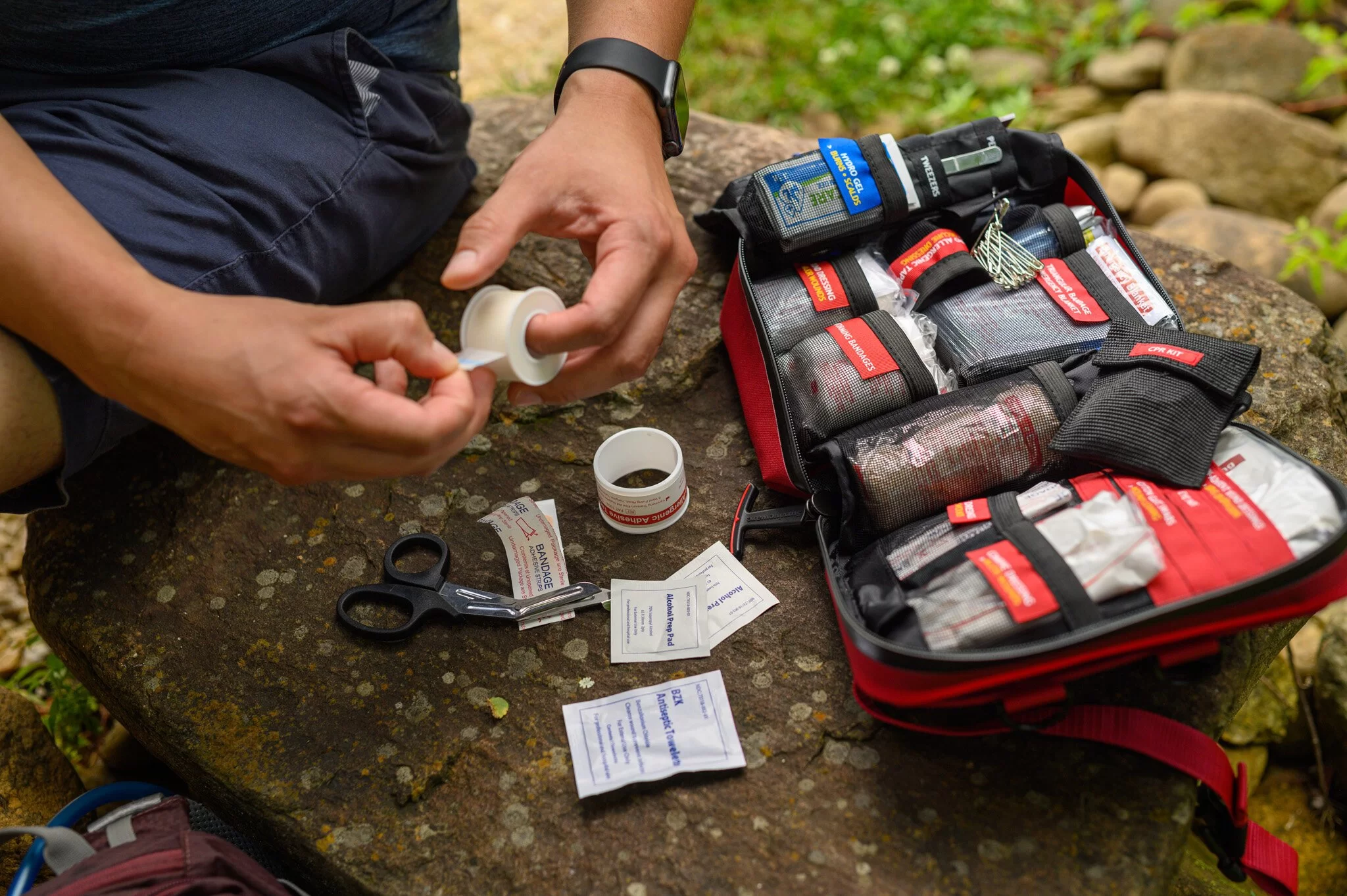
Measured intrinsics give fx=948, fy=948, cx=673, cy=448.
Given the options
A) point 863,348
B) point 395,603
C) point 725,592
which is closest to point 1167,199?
point 863,348

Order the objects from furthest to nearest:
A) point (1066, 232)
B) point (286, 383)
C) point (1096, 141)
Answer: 1. point (1096, 141)
2. point (1066, 232)
3. point (286, 383)

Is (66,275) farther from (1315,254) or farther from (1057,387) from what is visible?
(1315,254)

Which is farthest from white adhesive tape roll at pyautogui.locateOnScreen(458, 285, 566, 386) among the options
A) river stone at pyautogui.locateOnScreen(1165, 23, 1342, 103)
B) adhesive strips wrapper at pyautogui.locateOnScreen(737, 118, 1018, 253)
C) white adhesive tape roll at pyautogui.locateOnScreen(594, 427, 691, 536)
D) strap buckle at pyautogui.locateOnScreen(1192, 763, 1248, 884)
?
river stone at pyautogui.locateOnScreen(1165, 23, 1342, 103)

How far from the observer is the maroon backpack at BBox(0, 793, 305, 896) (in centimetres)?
133

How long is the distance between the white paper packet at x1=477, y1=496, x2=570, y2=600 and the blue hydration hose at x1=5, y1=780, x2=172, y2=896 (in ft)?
2.26

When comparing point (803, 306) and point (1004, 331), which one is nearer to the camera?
point (1004, 331)

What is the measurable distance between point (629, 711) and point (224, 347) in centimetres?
84

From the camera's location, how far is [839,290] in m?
1.94

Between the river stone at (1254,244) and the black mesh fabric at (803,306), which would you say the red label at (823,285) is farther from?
the river stone at (1254,244)

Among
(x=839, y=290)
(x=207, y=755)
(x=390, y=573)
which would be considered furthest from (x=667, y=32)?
(x=207, y=755)

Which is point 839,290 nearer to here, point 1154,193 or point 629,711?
point 629,711

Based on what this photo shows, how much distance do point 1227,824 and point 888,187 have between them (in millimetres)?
1311

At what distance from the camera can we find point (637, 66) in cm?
169

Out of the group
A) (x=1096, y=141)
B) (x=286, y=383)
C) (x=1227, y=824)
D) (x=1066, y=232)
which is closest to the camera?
(x=286, y=383)
